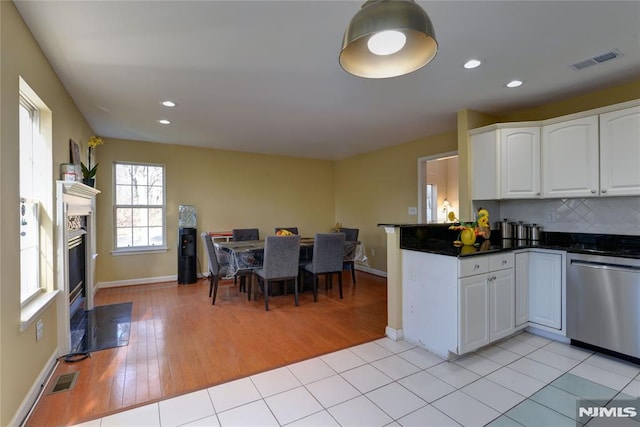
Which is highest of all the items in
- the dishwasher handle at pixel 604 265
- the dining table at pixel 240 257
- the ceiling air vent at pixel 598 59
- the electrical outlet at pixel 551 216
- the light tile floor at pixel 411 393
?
the ceiling air vent at pixel 598 59

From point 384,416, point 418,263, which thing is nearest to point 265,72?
point 418,263

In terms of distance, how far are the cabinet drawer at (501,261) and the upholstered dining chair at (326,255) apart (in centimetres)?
194

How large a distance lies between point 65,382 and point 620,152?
4802 mm

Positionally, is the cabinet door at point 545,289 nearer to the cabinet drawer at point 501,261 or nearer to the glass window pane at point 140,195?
the cabinet drawer at point 501,261

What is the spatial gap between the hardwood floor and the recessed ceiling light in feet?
8.33

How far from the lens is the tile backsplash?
2.82 metres

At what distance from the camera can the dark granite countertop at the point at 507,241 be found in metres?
2.58

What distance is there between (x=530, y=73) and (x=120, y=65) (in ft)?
11.3

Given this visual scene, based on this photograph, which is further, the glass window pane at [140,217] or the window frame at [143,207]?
the glass window pane at [140,217]

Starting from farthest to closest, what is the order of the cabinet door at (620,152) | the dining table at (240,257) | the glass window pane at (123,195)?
the glass window pane at (123,195), the dining table at (240,257), the cabinet door at (620,152)

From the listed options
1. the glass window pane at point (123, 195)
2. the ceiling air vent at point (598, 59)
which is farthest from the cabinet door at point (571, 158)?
the glass window pane at point (123, 195)

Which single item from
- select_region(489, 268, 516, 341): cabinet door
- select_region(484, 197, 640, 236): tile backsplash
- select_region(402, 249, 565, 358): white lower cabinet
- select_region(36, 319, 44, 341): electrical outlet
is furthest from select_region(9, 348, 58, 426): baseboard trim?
select_region(484, 197, 640, 236): tile backsplash

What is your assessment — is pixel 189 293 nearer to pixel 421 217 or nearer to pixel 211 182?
pixel 211 182

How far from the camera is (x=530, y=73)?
263 cm
